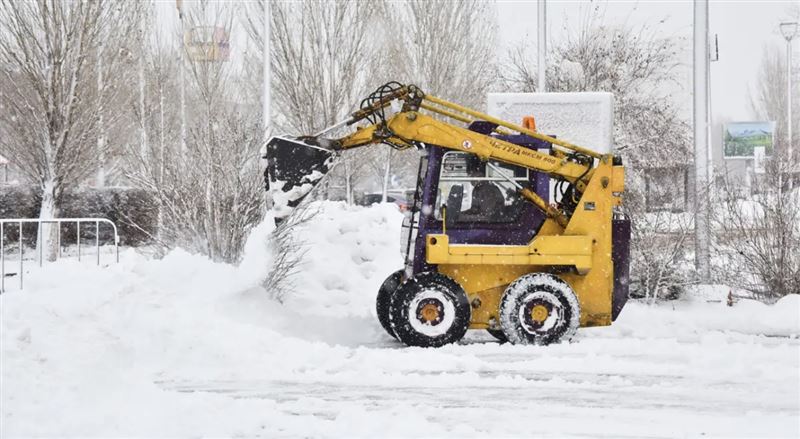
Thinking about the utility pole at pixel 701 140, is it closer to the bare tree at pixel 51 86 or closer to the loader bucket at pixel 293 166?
the loader bucket at pixel 293 166

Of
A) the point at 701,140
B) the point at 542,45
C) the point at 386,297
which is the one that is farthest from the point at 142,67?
the point at 386,297

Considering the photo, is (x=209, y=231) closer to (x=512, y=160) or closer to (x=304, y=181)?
(x=304, y=181)

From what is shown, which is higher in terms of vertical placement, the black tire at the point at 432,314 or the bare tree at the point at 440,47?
the bare tree at the point at 440,47

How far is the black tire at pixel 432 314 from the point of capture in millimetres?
11555

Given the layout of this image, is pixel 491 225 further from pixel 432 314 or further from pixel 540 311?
pixel 432 314

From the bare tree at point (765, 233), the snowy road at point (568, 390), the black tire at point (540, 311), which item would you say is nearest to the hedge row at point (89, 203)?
the black tire at point (540, 311)

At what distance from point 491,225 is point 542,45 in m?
9.05

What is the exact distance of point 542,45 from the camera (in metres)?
20.3

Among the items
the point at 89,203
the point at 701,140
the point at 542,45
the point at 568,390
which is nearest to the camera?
the point at 568,390

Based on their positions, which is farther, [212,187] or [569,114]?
[569,114]

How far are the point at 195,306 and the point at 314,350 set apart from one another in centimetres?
162

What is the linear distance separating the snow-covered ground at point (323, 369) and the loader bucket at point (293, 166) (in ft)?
4.50

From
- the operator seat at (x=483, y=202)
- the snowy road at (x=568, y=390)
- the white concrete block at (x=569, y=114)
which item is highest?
the white concrete block at (x=569, y=114)

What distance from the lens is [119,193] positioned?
1073 inches
